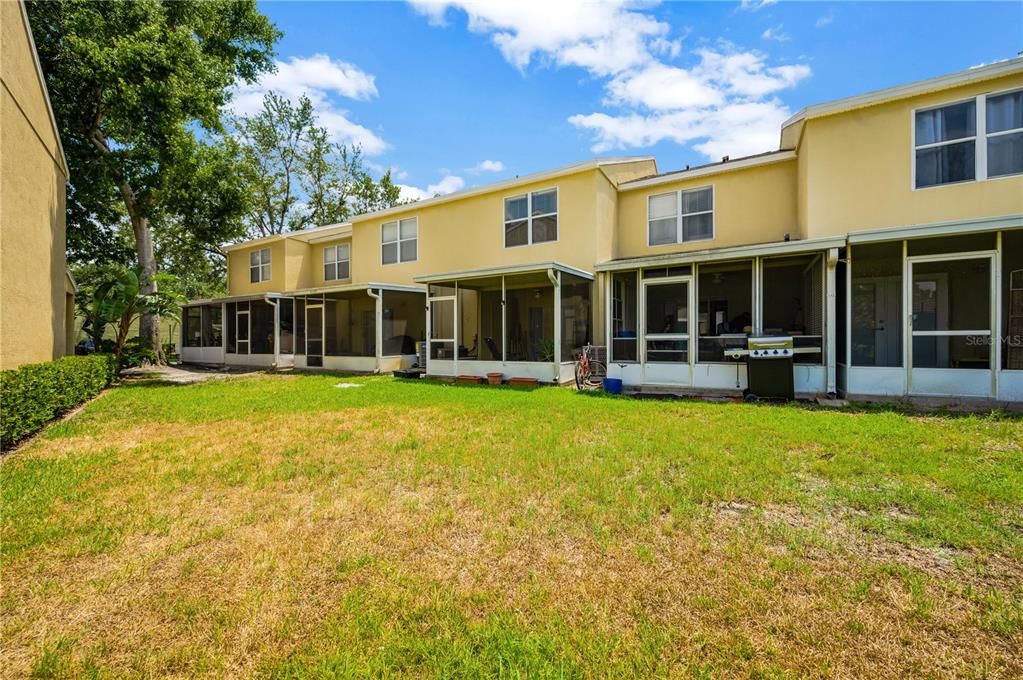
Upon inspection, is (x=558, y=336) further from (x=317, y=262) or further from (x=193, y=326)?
(x=193, y=326)

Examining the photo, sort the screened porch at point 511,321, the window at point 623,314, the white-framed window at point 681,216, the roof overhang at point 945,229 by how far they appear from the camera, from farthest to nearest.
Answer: the white-framed window at point 681,216 < the screened porch at point 511,321 < the window at point 623,314 < the roof overhang at point 945,229

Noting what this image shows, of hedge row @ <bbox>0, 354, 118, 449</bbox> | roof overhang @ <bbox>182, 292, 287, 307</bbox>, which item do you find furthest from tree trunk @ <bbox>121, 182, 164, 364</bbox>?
hedge row @ <bbox>0, 354, 118, 449</bbox>

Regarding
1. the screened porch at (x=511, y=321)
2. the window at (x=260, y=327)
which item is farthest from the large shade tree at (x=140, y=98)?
the screened porch at (x=511, y=321)

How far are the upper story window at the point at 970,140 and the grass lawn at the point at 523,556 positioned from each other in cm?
614

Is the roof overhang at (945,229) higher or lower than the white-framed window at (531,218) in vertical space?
lower

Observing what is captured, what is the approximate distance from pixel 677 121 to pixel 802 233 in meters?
6.24

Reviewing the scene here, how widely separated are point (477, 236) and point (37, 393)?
36.6 feet

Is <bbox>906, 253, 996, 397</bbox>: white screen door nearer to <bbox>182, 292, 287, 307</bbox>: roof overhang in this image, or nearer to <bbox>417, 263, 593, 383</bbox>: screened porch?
<bbox>417, 263, 593, 383</bbox>: screened porch

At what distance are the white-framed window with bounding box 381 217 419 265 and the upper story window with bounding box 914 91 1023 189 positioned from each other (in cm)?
1438

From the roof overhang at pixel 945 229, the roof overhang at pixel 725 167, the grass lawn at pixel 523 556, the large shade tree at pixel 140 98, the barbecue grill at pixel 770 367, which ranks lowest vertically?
the grass lawn at pixel 523 556

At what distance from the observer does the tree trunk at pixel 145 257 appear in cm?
1586

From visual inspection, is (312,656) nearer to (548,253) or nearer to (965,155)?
(548,253)

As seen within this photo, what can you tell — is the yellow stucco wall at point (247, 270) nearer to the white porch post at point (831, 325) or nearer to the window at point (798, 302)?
the window at point (798, 302)

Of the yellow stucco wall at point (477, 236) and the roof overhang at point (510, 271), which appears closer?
the roof overhang at point (510, 271)
